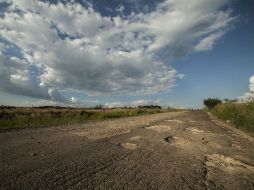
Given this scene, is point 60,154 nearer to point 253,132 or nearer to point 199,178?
point 199,178

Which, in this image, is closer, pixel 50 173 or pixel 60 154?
pixel 50 173

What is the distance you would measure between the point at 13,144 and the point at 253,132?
10590mm

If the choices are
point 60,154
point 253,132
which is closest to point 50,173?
point 60,154

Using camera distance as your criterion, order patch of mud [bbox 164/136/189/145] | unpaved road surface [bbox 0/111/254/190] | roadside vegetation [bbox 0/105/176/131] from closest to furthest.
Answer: unpaved road surface [bbox 0/111/254/190]
patch of mud [bbox 164/136/189/145]
roadside vegetation [bbox 0/105/176/131]

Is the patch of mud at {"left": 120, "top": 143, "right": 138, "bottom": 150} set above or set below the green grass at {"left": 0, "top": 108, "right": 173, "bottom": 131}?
below

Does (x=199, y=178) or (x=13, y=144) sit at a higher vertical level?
(x=13, y=144)

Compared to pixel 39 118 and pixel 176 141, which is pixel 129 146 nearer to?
pixel 176 141

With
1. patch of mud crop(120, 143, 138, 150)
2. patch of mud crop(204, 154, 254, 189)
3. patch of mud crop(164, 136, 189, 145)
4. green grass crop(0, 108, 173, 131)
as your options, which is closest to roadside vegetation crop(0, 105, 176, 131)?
green grass crop(0, 108, 173, 131)

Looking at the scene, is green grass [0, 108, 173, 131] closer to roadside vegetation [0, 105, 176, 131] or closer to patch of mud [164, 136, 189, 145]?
A: roadside vegetation [0, 105, 176, 131]

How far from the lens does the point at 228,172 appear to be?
190 inches

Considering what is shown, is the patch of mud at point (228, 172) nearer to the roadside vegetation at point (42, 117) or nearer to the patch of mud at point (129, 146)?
the patch of mud at point (129, 146)

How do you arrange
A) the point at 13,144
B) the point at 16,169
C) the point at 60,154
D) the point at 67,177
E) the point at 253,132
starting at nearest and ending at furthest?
the point at 67,177 → the point at 16,169 → the point at 60,154 → the point at 13,144 → the point at 253,132

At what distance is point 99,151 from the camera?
5871mm

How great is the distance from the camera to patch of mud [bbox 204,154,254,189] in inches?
163
